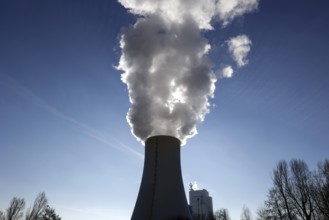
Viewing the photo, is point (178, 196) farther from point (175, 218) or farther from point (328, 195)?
point (328, 195)

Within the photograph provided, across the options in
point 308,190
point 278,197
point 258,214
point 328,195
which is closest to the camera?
point 328,195

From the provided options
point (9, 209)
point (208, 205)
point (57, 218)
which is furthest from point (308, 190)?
point (208, 205)

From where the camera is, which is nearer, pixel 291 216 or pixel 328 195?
pixel 328 195

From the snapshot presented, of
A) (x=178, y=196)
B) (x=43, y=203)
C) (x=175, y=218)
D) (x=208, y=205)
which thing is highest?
(x=208, y=205)

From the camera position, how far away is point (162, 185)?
13.4 m

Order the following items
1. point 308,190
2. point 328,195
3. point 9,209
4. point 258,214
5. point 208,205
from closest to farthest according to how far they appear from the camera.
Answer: point 328,195, point 308,190, point 258,214, point 9,209, point 208,205

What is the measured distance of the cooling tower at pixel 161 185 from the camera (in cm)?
1309

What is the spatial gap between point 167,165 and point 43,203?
22247mm

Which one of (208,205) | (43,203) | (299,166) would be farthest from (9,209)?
(208,205)

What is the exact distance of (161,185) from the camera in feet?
44.1

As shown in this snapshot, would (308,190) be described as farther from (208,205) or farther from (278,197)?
(208,205)

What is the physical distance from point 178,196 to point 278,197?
1152cm

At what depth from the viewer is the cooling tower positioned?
13086mm

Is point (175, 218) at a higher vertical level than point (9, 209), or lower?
lower
